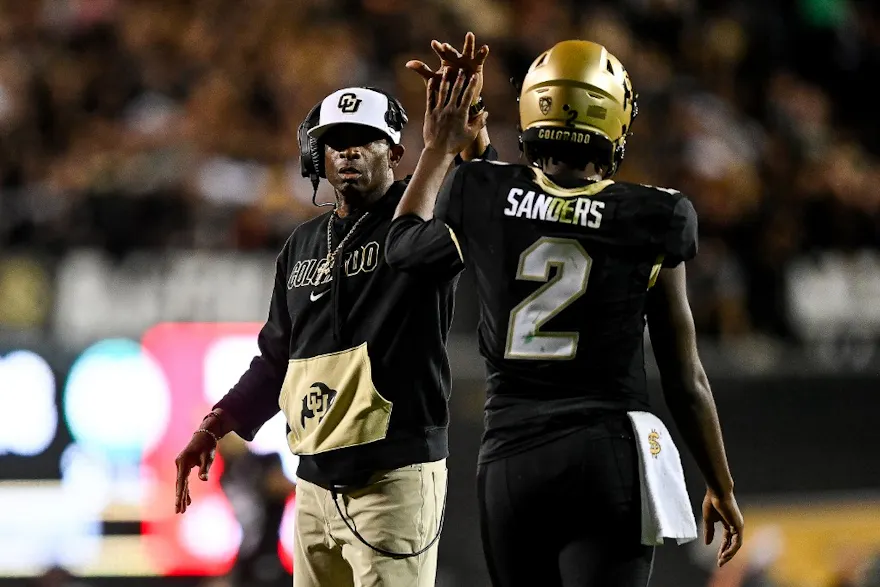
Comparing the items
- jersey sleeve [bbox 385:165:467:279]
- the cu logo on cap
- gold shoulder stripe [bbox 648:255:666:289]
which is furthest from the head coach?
gold shoulder stripe [bbox 648:255:666:289]

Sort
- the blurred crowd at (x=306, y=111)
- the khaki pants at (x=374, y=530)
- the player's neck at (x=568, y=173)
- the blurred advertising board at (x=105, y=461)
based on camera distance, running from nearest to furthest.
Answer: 1. the player's neck at (x=568, y=173)
2. the khaki pants at (x=374, y=530)
3. the blurred advertising board at (x=105, y=461)
4. the blurred crowd at (x=306, y=111)

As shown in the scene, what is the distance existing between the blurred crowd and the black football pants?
4889 millimetres

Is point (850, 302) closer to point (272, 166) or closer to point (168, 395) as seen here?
point (272, 166)

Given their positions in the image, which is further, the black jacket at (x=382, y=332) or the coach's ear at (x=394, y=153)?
the coach's ear at (x=394, y=153)

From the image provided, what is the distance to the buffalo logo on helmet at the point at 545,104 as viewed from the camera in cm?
315

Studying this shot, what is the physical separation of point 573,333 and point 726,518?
67 centimetres

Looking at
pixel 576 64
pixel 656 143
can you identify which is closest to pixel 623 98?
pixel 576 64

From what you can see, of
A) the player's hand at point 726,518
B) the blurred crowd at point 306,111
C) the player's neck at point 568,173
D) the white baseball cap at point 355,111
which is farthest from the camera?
the blurred crowd at point 306,111

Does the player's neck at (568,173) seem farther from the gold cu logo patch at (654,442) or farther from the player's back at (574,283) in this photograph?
the gold cu logo patch at (654,442)

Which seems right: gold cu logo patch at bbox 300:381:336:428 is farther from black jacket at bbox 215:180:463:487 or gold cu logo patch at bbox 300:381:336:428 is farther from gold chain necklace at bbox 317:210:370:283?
gold chain necklace at bbox 317:210:370:283

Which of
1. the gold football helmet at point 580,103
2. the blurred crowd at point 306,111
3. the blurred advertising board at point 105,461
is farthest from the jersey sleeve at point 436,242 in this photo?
the blurred crowd at point 306,111

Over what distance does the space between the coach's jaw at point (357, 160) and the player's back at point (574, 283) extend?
676 millimetres

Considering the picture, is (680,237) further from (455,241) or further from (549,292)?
(455,241)

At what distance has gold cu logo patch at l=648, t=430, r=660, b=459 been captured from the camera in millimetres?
3033
